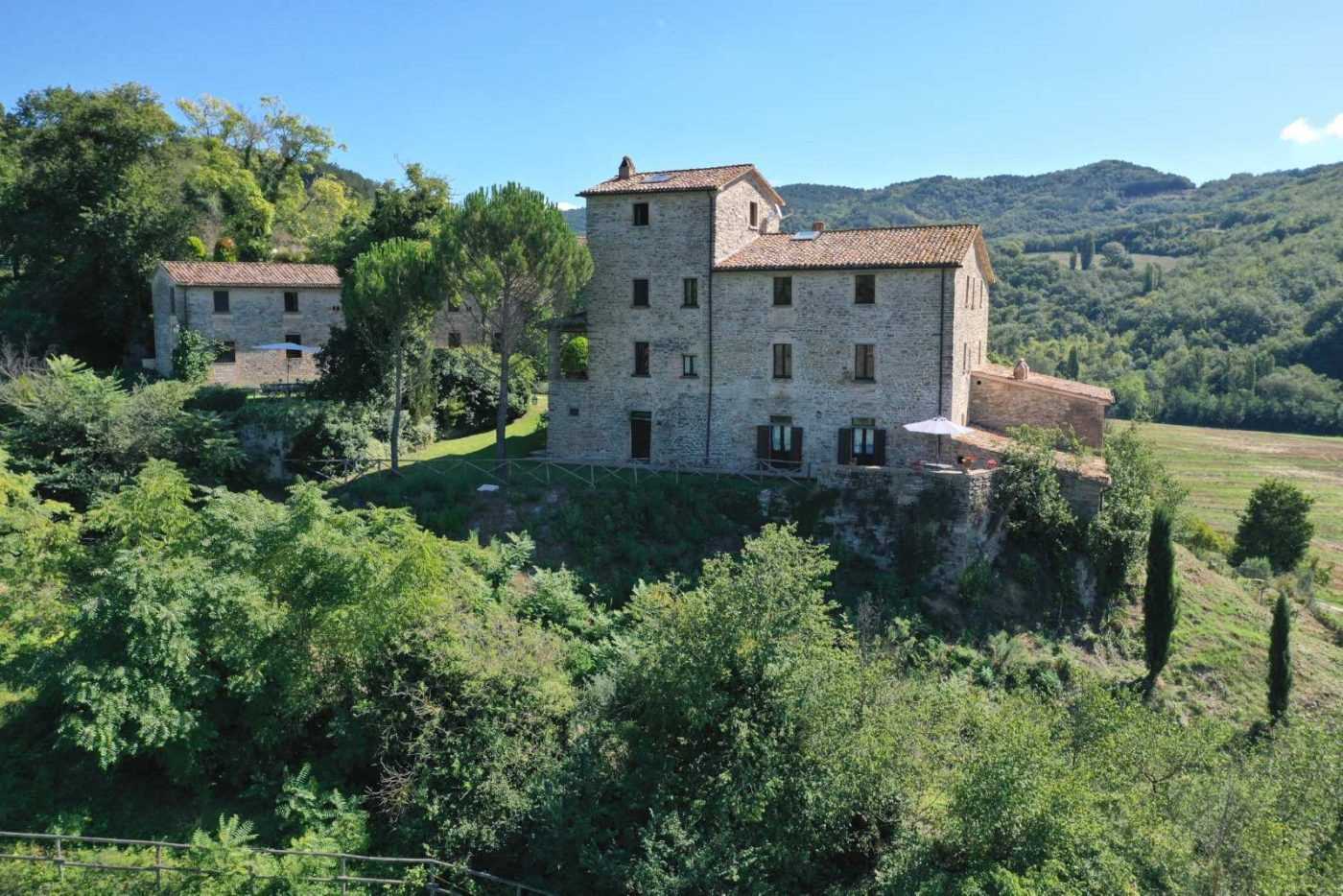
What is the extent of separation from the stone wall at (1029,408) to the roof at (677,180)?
10.8 meters

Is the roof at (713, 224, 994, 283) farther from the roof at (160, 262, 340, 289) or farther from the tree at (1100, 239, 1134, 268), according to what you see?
the tree at (1100, 239, 1134, 268)

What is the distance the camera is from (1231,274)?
125562mm

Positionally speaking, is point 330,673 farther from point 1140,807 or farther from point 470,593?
point 1140,807

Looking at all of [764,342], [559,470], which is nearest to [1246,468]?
[764,342]

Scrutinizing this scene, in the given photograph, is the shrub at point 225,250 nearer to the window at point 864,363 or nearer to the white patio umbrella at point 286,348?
the white patio umbrella at point 286,348

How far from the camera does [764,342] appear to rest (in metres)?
29.5

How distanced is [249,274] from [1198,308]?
384 ft

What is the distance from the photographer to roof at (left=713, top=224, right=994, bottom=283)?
27547 millimetres

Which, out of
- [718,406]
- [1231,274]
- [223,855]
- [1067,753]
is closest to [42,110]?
[718,406]

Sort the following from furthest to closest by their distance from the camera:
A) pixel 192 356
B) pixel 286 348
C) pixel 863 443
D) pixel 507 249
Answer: pixel 286 348, pixel 192 356, pixel 863 443, pixel 507 249

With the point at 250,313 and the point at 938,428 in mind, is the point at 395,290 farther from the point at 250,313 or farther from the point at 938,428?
the point at 938,428

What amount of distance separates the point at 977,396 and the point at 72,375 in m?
29.9

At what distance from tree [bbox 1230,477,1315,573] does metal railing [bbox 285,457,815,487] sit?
26.8m

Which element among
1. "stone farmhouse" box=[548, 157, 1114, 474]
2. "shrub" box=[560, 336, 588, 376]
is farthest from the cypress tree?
"shrub" box=[560, 336, 588, 376]
